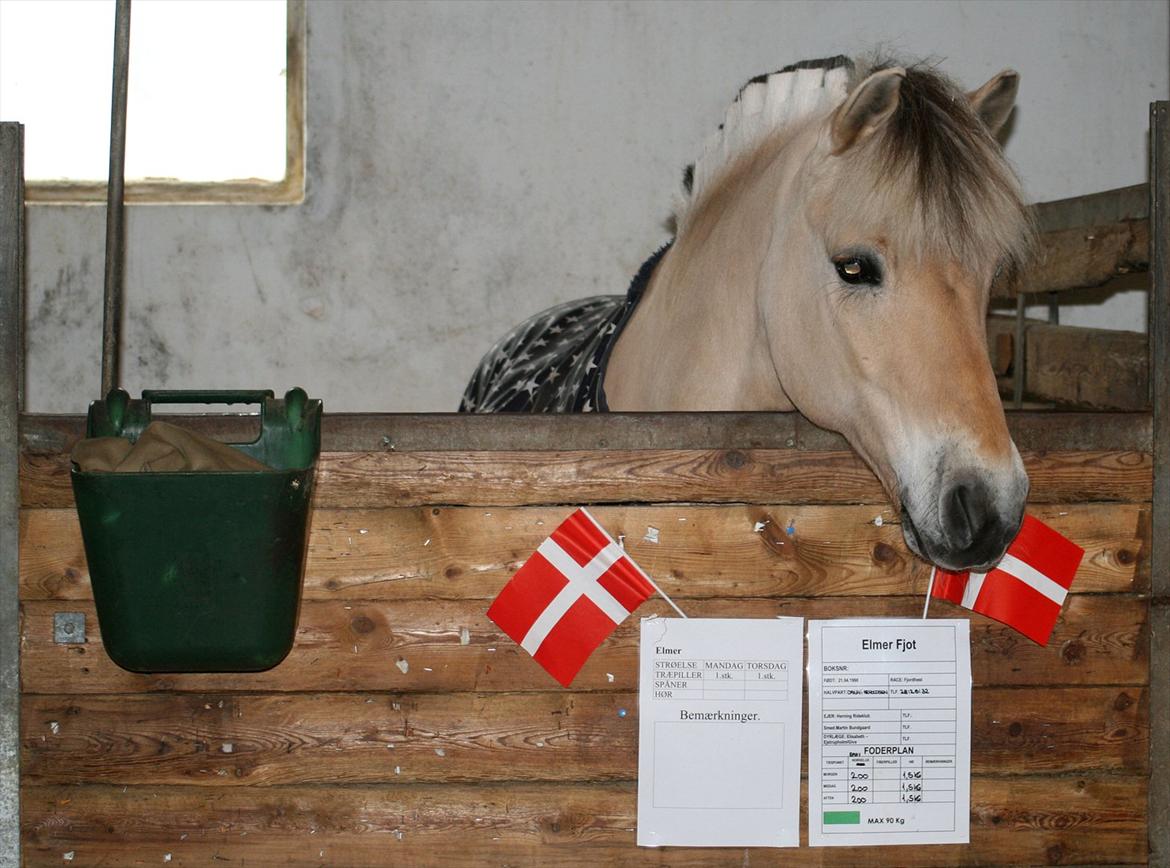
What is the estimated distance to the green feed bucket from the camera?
1219mm

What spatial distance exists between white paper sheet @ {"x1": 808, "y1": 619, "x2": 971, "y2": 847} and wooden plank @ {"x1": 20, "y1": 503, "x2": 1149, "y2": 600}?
3.3 inches

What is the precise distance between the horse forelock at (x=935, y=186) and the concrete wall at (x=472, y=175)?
2.62m

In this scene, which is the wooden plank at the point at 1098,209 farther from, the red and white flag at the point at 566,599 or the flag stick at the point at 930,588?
the red and white flag at the point at 566,599

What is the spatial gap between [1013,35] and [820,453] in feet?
10.4

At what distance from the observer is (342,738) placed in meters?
1.40

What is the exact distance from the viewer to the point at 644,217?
160 inches

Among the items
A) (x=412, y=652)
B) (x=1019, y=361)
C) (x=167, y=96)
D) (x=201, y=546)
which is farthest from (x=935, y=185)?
(x=167, y=96)

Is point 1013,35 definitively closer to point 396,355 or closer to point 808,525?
point 396,355

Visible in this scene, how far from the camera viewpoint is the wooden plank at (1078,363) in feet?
7.53

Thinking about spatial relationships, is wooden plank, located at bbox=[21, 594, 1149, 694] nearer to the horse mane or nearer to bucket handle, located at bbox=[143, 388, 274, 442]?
bucket handle, located at bbox=[143, 388, 274, 442]

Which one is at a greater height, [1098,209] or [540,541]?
[1098,209]

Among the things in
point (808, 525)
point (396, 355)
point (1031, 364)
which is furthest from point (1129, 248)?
point (396, 355)

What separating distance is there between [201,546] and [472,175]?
9.72ft

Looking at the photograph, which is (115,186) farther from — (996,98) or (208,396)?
(996,98)
